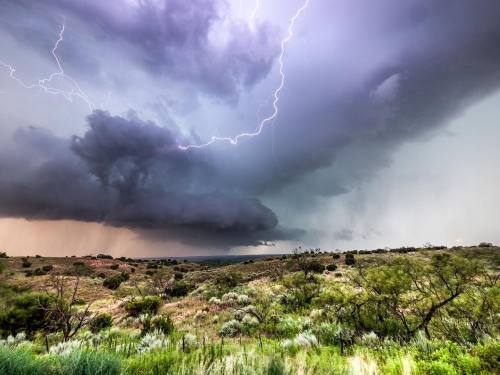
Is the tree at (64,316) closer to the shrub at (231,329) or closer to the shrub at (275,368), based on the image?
the shrub at (231,329)

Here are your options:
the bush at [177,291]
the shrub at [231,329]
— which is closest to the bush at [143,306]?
the shrub at [231,329]

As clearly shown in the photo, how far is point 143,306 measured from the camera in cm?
1505

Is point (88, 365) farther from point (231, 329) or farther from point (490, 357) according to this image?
point (231, 329)

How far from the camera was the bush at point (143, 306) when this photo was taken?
1470 cm

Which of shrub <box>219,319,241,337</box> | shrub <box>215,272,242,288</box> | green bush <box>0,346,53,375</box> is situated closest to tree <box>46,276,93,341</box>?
shrub <box>219,319,241,337</box>

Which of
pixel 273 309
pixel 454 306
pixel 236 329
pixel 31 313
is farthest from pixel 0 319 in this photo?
pixel 454 306

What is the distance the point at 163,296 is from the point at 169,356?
20789 mm

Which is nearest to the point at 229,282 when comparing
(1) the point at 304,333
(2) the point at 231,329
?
(2) the point at 231,329

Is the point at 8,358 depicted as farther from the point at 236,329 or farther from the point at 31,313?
the point at 31,313

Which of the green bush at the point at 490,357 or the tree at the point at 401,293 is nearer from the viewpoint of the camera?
the green bush at the point at 490,357

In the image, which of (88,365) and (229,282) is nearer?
(88,365)

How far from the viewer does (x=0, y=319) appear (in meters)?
12.1

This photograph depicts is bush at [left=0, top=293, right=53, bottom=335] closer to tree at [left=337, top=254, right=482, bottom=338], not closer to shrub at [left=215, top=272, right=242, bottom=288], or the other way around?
tree at [left=337, top=254, right=482, bottom=338]

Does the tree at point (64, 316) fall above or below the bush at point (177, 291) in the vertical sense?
above
